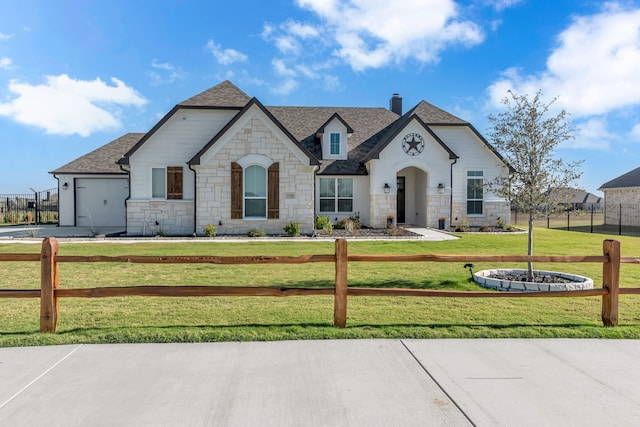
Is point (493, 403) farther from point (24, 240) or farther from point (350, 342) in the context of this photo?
point (24, 240)

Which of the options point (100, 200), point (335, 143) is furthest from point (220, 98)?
point (100, 200)

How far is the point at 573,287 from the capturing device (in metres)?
7.77

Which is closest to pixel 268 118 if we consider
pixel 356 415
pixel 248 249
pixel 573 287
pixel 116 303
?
pixel 248 249

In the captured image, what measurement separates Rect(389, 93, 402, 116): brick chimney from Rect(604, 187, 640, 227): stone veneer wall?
1608cm

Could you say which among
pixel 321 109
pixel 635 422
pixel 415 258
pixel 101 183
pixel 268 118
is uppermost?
pixel 321 109

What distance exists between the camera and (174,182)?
18719mm

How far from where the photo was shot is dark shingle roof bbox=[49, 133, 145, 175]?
76.2 feet

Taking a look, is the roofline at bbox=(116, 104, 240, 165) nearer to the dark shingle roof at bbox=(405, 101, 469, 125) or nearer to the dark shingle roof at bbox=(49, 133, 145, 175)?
the dark shingle roof at bbox=(49, 133, 145, 175)

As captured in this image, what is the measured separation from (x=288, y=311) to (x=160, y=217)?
13903 mm

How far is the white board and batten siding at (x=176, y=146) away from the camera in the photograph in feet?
61.1

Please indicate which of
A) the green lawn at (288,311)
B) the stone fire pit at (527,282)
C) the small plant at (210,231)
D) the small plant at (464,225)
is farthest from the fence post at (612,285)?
the small plant at (464,225)

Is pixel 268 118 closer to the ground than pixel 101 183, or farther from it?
farther from it

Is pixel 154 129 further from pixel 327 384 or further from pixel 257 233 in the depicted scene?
pixel 327 384

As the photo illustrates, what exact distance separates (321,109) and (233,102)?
9.39 meters
